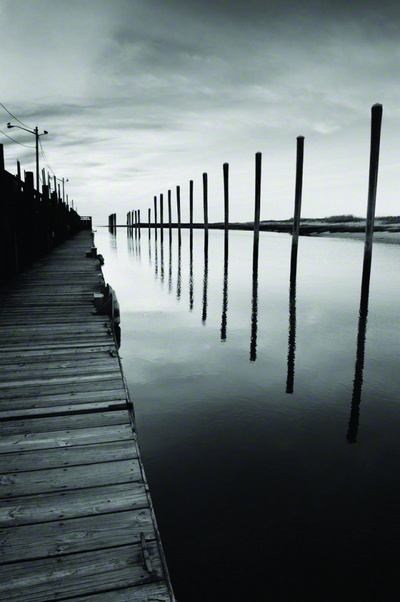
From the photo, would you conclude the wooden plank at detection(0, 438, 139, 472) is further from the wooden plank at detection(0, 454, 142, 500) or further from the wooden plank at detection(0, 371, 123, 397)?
the wooden plank at detection(0, 371, 123, 397)

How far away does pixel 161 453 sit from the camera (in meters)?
5.25

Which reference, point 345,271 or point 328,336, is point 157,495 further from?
point 345,271

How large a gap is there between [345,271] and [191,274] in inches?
429

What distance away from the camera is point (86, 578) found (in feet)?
7.24

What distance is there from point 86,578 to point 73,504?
0.67 m

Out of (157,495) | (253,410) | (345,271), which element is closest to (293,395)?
(253,410)

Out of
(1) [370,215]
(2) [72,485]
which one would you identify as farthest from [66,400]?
(1) [370,215]

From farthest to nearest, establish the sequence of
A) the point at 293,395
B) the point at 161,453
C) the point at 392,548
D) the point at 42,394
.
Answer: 1. the point at 293,395
2. the point at 161,453
3. the point at 42,394
4. the point at 392,548

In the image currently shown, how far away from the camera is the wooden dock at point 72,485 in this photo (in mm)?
2211

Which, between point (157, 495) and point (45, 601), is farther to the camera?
point (157, 495)

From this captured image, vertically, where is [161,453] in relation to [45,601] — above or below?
below

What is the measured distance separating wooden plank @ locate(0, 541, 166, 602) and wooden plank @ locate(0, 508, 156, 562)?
0.18 ft

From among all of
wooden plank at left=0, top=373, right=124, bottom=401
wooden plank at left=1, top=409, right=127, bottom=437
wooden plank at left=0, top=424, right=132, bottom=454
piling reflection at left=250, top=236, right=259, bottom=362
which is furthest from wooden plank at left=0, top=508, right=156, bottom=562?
piling reflection at left=250, top=236, right=259, bottom=362

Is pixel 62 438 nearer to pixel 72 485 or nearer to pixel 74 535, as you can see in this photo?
pixel 72 485
